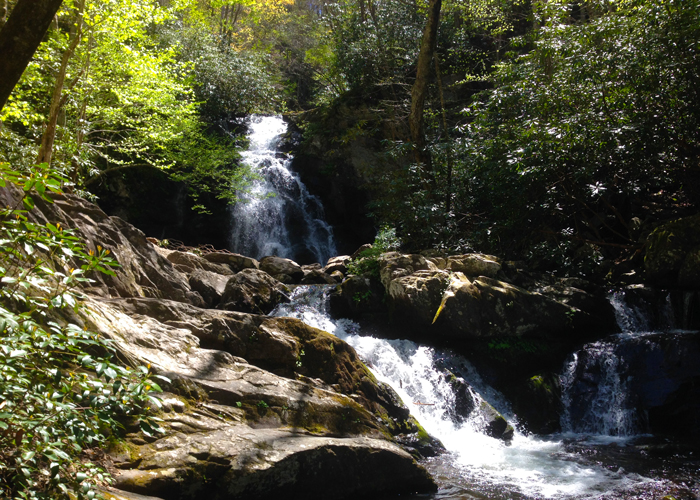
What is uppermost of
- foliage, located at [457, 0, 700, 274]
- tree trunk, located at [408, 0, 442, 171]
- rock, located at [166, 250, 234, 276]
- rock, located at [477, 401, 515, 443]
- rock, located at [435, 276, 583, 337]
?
tree trunk, located at [408, 0, 442, 171]

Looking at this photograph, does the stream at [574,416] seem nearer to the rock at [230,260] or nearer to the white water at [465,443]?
the white water at [465,443]

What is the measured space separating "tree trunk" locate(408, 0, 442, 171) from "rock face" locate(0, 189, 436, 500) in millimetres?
7516

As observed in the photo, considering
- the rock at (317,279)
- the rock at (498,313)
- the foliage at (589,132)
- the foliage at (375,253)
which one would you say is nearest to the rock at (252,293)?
the rock at (317,279)

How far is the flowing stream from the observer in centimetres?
541

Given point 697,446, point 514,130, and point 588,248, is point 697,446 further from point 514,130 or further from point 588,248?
point 514,130

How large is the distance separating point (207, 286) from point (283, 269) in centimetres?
311

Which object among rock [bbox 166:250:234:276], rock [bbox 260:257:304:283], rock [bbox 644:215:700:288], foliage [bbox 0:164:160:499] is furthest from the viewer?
rock [bbox 260:257:304:283]

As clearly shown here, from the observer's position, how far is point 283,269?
13148mm

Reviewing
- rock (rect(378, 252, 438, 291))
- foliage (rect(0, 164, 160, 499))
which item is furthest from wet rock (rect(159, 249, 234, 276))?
foliage (rect(0, 164, 160, 499))

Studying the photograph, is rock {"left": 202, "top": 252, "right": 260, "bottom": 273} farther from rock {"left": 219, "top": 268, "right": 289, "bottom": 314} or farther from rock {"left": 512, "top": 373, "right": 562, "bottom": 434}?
rock {"left": 512, "top": 373, "right": 562, "bottom": 434}

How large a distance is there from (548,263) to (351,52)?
11.3 m

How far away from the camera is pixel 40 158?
8.52m

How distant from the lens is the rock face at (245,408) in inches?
151

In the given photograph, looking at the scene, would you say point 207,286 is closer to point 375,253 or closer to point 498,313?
point 375,253
